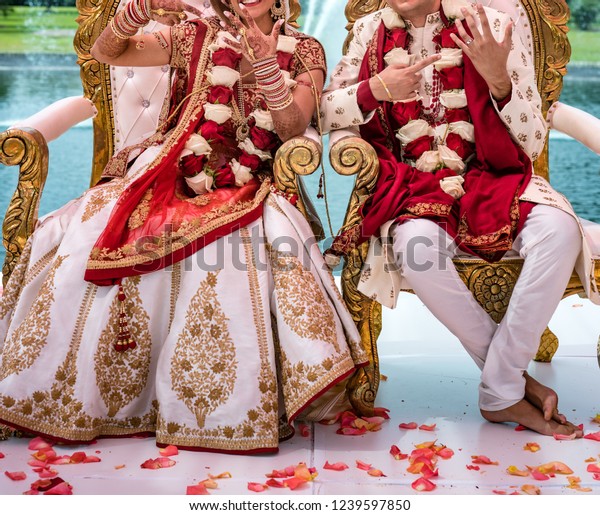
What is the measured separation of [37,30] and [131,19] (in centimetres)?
841

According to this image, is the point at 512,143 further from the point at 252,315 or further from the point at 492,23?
the point at 252,315

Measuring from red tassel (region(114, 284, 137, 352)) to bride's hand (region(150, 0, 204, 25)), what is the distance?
95cm

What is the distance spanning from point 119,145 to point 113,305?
1.07 meters

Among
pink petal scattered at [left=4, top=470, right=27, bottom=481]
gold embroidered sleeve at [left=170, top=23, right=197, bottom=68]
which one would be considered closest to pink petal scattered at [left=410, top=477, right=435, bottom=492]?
pink petal scattered at [left=4, top=470, right=27, bottom=481]

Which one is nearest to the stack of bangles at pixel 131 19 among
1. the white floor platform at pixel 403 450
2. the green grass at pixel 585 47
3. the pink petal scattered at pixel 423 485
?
the white floor platform at pixel 403 450

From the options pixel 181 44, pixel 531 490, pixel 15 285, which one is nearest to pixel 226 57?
pixel 181 44

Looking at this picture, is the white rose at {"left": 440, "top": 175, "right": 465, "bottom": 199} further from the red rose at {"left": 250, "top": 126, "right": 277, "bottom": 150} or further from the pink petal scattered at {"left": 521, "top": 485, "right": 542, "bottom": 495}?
the pink petal scattered at {"left": 521, "top": 485, "right": 542, "bottom": 495}

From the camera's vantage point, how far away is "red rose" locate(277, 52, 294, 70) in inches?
134

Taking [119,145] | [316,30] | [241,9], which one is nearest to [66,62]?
[316,30]

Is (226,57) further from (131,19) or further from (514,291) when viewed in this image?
(514,291)

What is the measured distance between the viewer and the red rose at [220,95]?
11.2 feet

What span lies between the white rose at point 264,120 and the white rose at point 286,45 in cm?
23

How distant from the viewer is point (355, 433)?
311 cm

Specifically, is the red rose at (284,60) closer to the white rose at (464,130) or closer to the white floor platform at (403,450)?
the white rose at (464,130)
